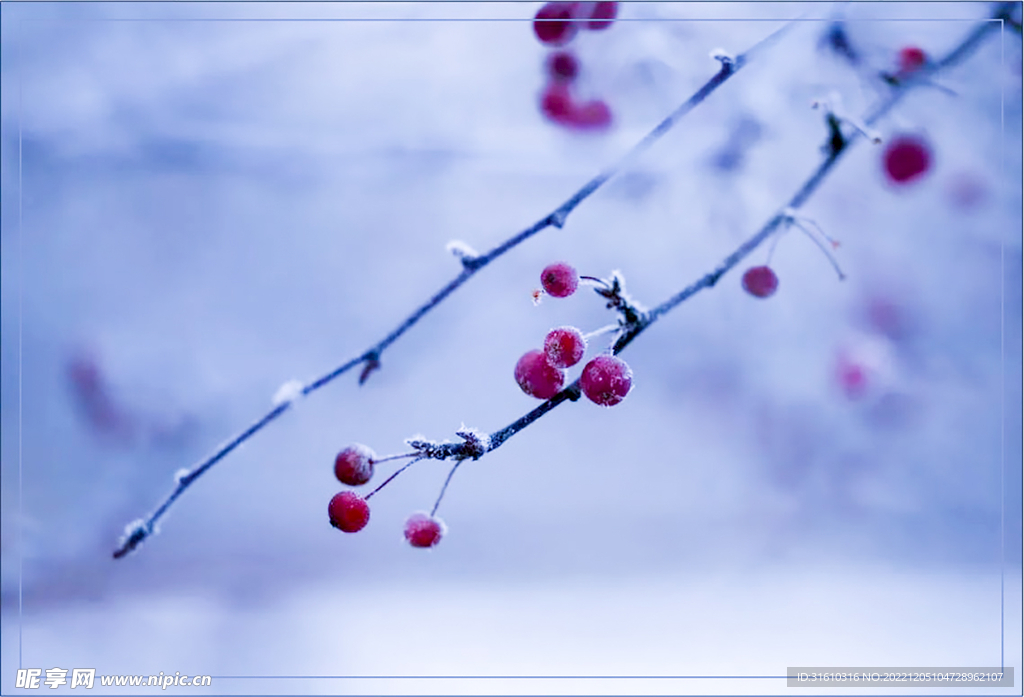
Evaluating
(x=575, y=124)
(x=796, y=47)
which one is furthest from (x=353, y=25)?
(x=796, y=47)

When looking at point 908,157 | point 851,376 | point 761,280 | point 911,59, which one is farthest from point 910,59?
point 851,376

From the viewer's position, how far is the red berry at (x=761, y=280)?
22.5 inches

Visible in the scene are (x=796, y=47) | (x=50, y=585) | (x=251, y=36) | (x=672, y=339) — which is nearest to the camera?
(x=796, y=47)

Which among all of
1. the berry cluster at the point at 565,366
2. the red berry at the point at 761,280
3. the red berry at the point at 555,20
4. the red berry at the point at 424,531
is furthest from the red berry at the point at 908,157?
the red berry at the point at 424,531

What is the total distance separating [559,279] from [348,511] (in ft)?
0.70

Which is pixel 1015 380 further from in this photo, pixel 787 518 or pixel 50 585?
pixel 50 585

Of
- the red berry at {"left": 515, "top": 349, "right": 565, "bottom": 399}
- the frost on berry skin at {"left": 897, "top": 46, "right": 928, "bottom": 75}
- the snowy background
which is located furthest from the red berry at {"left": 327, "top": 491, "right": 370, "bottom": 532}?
the frost on berry skin at {"left": 897, "top": 46, "right": 928, "bottom": 75}

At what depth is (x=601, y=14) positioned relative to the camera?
23.1 inches

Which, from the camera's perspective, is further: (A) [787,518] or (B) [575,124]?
(A) [787,518]

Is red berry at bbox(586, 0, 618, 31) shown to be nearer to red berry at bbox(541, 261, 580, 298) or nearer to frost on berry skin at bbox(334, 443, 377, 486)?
red berry at bbox(541, 261, 580, 298)

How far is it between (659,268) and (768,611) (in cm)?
51

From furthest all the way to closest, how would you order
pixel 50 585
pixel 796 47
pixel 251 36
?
pixel 50 585
pixel 251 36
pixel 796 47

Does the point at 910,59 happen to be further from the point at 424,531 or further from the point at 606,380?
the point at 424,531

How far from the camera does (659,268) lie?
979 mm
